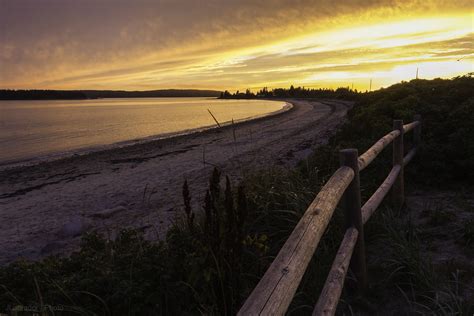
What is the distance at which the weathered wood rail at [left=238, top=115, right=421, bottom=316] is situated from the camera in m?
1.58

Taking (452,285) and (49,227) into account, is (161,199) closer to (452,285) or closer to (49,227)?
(49,227)

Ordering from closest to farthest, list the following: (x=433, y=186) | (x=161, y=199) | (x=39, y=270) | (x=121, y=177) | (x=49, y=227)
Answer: (x=39, y=270), (x=433, y=186), (x=49, y=227), (x=161, y=199), (x=121, y=177)

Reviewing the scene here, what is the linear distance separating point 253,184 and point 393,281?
2.51m

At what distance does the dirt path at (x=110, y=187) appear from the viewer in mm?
7492

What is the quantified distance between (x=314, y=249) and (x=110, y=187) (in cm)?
1003

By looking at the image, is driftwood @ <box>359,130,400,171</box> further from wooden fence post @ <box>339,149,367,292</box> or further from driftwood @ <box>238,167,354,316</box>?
driftwood @ <box>238,167,354,316</box>

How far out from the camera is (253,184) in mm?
5906

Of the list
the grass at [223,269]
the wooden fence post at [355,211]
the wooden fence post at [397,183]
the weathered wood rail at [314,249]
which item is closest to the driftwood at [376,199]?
the weathered wood rail at [314,249]

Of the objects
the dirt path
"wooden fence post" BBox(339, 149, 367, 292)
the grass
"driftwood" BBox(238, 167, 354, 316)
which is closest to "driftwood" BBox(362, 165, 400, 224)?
"wooden fence post" BBox(339, 149, 367, 292)

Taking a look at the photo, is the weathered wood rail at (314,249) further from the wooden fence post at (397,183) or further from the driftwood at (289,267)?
the wooden fence post at (397,183)

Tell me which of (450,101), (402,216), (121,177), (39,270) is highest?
(450,101)

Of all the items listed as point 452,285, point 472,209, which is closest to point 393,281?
point 452,285

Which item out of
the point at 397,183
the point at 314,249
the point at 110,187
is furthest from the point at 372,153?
the point at 110,187

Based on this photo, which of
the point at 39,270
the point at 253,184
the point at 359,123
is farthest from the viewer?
the point at 359,123
